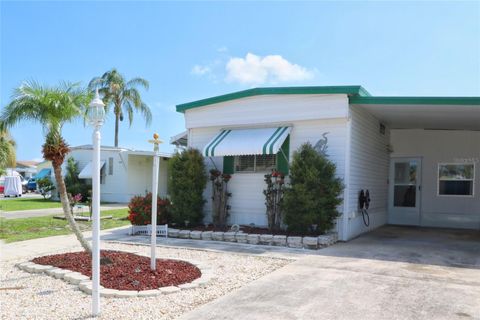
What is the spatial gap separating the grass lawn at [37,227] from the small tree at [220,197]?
346 centimetres

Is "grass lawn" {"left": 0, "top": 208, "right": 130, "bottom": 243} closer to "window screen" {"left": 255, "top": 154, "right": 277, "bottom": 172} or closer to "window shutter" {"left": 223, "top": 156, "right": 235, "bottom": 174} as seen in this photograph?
"window shutter" {"left": 223, "top": 156, "right": 235, "bottom": 174}

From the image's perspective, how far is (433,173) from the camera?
1274 centimetres

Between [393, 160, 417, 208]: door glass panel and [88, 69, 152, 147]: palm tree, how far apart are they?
18517mm

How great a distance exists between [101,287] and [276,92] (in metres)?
6.37

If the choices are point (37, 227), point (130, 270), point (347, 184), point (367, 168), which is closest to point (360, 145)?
point (367, 168)

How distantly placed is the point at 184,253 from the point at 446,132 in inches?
359

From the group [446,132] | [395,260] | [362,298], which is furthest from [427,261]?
[446,132]

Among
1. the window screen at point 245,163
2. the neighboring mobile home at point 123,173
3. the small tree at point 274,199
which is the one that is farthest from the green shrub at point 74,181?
the small tree at point 274,199

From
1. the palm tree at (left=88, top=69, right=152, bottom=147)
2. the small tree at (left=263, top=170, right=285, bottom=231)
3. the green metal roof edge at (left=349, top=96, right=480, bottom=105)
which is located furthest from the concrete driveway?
the palm tree at (left=88, top=69, right=152, bottom=147)

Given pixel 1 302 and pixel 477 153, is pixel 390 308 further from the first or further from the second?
pixel 477 153

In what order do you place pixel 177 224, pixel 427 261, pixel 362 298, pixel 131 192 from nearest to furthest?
pixel 362 298 < pixel 427 261 < pixel 177 224 < pixel 131 192

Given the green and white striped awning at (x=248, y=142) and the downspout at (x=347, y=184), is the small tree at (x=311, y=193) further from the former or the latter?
the green and white striped awning at (x=248, y=142)

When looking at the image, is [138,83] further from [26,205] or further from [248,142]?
[248,142]

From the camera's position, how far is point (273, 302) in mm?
4766
